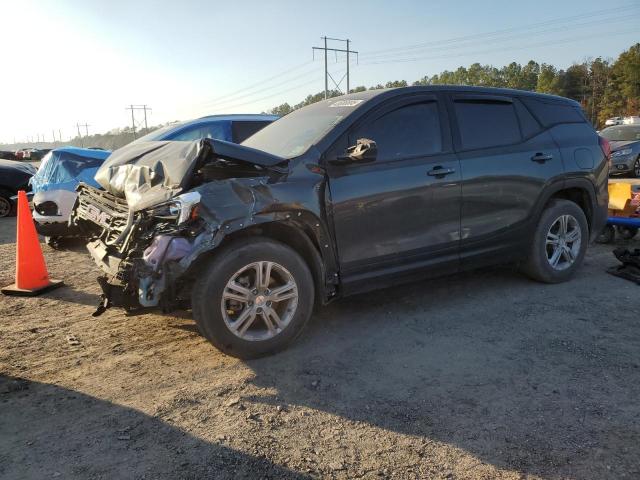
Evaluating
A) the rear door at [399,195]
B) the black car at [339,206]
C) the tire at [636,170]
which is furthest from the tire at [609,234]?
the tire at [636,170]

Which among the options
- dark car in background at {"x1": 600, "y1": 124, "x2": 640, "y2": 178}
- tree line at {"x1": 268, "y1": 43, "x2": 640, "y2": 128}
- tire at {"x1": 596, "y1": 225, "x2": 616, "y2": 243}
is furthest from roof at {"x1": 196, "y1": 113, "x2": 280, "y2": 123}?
tree line at {"x1": 268, "y1": 43, "x2": 640, "y2": 128}

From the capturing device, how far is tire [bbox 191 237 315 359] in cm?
332

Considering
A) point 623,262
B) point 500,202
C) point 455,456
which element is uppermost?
point 500,202

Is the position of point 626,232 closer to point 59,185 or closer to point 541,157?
point 541,157

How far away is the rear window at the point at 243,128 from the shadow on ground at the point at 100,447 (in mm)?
5333

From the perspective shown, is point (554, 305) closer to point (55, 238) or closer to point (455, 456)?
point (455, 456)

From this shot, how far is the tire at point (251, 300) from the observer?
10.9ft

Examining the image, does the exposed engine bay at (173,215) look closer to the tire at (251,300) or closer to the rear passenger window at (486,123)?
the tire at (251,300)

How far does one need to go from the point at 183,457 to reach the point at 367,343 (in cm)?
171

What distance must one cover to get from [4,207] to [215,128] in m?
6.62

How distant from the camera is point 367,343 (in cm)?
382

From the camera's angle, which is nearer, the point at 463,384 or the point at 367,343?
the point at 463,384

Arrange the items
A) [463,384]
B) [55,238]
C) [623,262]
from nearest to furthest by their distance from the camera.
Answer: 1. [463,384]
2. [623,262]
3. [55,238]

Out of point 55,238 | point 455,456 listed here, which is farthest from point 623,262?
point 55,238
